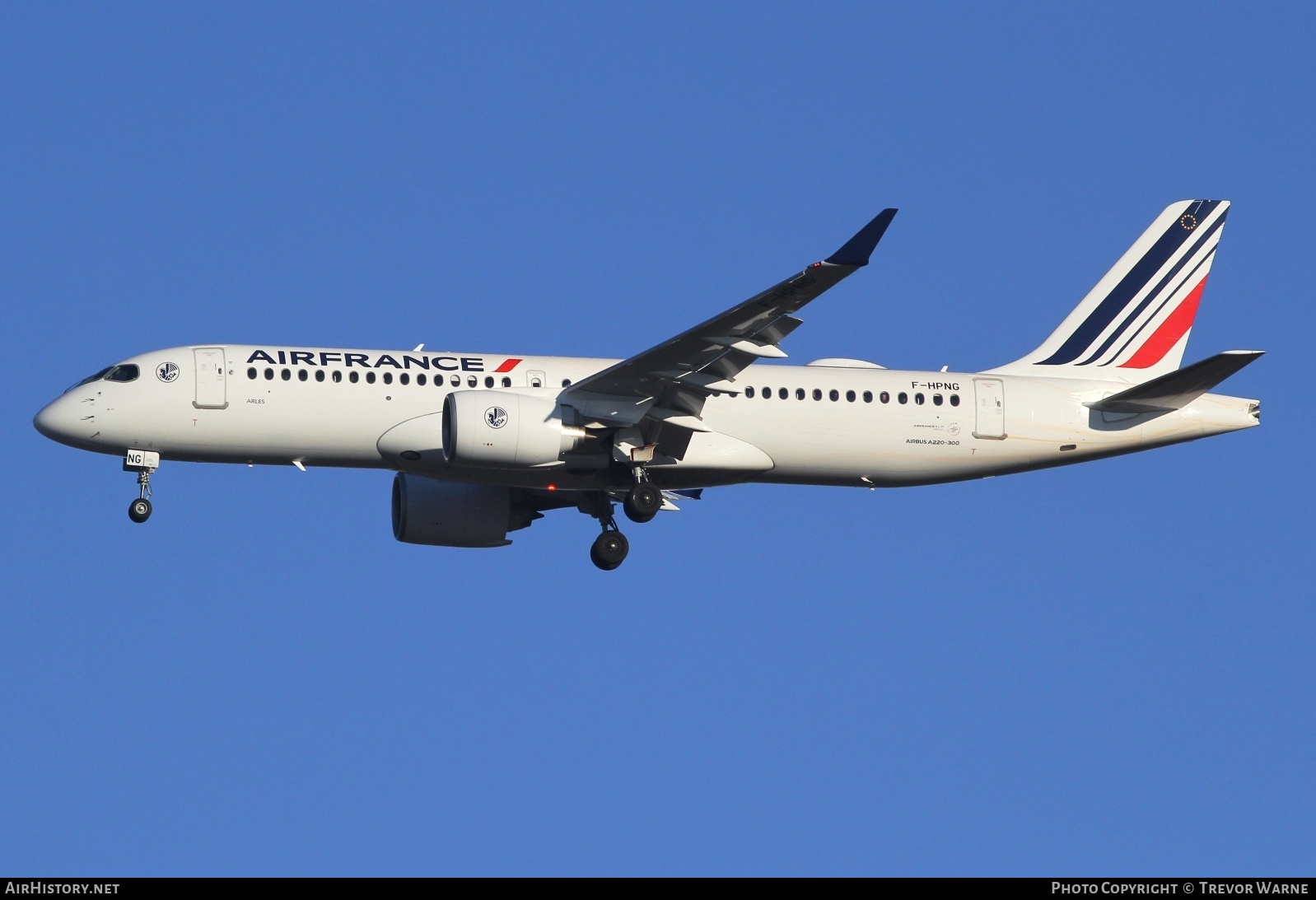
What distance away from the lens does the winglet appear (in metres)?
35.8

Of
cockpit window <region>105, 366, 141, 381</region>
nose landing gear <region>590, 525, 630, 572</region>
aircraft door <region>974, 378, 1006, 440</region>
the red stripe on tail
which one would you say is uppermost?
the red stripe on tail

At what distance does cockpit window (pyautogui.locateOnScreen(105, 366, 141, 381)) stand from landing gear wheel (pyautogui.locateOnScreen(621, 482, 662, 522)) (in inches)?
420

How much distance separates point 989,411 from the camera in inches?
1740

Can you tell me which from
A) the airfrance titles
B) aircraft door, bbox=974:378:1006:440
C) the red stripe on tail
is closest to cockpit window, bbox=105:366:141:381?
the airfrance titles

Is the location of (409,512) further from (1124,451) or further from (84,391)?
(1124,451)

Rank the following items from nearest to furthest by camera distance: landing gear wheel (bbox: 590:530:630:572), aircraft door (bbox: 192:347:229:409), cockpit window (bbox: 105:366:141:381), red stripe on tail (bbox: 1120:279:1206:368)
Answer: aircraft door (bbox: 192:347:229:409), cockpit window (bbox: 105:366:141:381), landing gear wheel (bbox: 590:530:630:572), red stripe on tail (bbox: 1120:279:1206:368)

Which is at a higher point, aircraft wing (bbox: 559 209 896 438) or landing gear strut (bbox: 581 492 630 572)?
aircraft wing (bbox: 559 209 896 438)

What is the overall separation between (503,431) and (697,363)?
417 centimetres

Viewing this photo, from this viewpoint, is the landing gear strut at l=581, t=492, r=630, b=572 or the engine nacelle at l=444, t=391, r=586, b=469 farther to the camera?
the landing gear strut at l=581, t=492, r=630, b=572

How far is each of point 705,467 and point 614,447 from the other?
7.00ft

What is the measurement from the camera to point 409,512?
150 feet

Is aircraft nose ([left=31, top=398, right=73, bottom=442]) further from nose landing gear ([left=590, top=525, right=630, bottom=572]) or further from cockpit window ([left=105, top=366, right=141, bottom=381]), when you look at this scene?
nose landing gear ([left=590, top=525, right=630, bottom=572])
